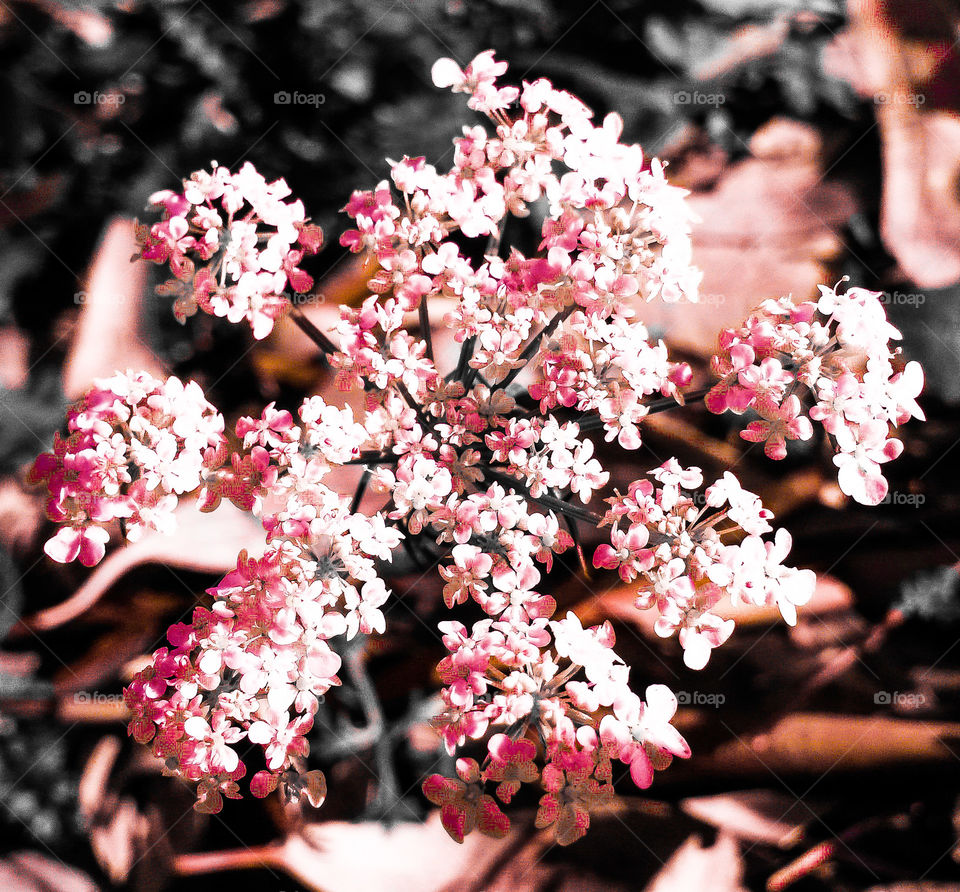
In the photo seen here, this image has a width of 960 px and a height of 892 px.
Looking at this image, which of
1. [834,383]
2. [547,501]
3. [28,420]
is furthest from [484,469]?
[28,420]

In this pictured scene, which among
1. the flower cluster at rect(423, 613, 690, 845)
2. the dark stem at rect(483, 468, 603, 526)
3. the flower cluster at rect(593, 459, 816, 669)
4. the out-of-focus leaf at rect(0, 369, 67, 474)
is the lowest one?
the out-of-focus leaf at rect(0, 369, 67, 474)

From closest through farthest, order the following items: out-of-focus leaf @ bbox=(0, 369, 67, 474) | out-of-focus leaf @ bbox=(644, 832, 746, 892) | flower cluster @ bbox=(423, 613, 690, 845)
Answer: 1. flower cluster @ bbox=(423, 613, 690, 845)
2. out-of-focus leaf @ bbox=(644, 832, 746, 892)
3. out-of-focus leaf @ bbox=(0, 369, 67, 474)

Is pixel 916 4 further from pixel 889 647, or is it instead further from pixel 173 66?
pixel 173 66

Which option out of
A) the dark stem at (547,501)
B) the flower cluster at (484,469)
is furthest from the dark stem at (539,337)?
the dark stem at (547,501)

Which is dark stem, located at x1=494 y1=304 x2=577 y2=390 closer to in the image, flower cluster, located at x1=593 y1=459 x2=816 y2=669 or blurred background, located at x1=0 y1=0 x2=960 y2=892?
flower cluster, located at x1=593 y1=459 x2=816 y2=669

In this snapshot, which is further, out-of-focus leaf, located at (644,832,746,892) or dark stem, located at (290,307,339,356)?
out-of-focus leaf, located at (644,832,746,892)

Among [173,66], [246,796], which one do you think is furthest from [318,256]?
[246,796]

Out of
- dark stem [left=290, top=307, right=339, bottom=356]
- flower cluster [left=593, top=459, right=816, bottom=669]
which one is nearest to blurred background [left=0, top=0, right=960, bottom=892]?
dark stem [left=290, top=307, right=339, bottom=356]
